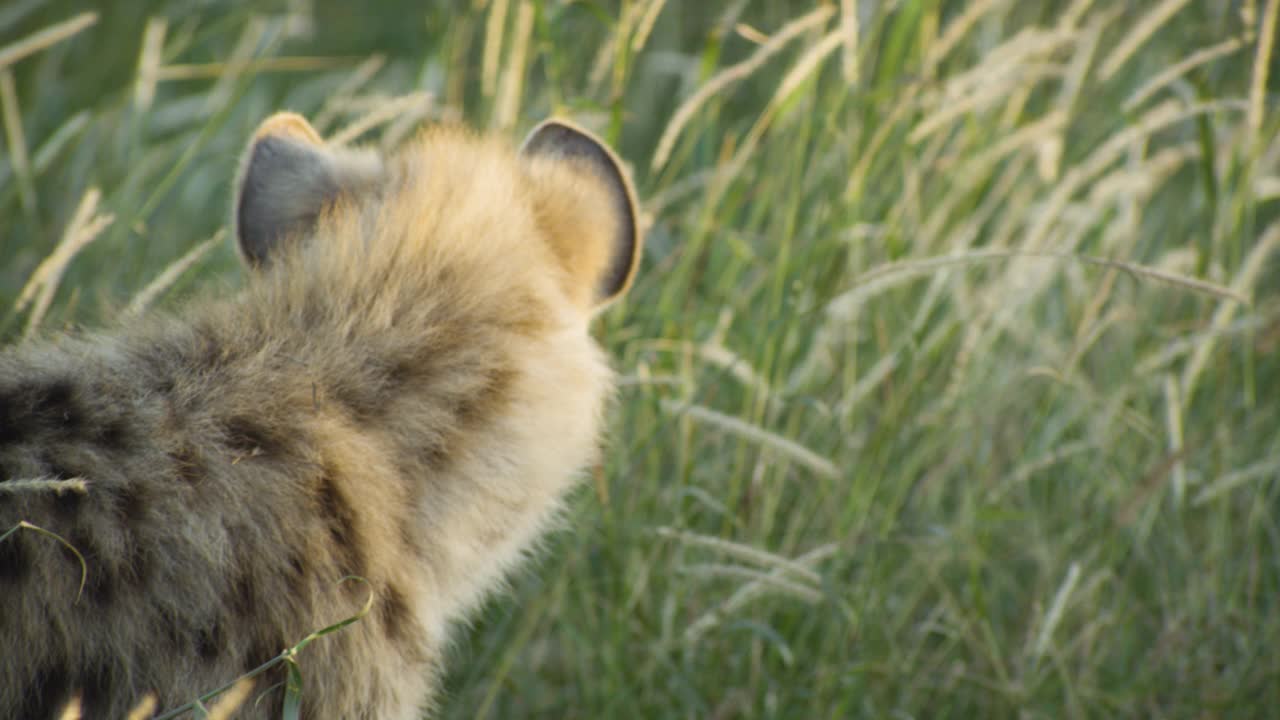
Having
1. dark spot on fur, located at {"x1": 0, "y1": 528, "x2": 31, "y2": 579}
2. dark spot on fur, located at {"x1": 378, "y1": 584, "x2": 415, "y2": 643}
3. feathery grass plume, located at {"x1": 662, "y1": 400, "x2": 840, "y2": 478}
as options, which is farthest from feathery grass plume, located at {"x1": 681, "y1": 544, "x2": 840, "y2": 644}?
dark spot on fur, located at {"x1": 0, "y1": 528, "x2": 31, "y2": 579}

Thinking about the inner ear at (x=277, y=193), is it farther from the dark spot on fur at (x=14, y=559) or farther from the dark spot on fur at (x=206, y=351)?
the dark spot on fur at (x=14, y=559)

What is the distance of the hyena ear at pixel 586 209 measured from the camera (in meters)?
2.70

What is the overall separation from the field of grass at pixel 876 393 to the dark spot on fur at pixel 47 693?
0.97 m

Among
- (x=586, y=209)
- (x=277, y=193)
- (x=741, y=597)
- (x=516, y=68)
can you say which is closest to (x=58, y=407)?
(x=277, y=193)

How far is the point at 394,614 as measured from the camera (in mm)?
2223

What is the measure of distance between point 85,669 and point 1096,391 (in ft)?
10.1

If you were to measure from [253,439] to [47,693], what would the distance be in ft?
1.56

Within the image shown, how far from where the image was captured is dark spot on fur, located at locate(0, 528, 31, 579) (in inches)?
73.6

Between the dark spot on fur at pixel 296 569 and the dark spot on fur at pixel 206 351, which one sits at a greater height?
the dark spot on fur at pixel 206 351

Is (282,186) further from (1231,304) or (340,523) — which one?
(1231,304)

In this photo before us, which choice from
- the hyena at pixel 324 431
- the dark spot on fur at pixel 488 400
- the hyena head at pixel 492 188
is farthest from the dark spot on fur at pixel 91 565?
the hyena head at pixel 492 188

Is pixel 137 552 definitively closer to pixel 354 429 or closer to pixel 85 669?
pixel 85 669

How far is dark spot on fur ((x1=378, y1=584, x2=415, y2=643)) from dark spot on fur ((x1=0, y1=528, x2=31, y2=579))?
1.82 feet

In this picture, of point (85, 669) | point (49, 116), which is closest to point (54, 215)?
point (49, 116)
